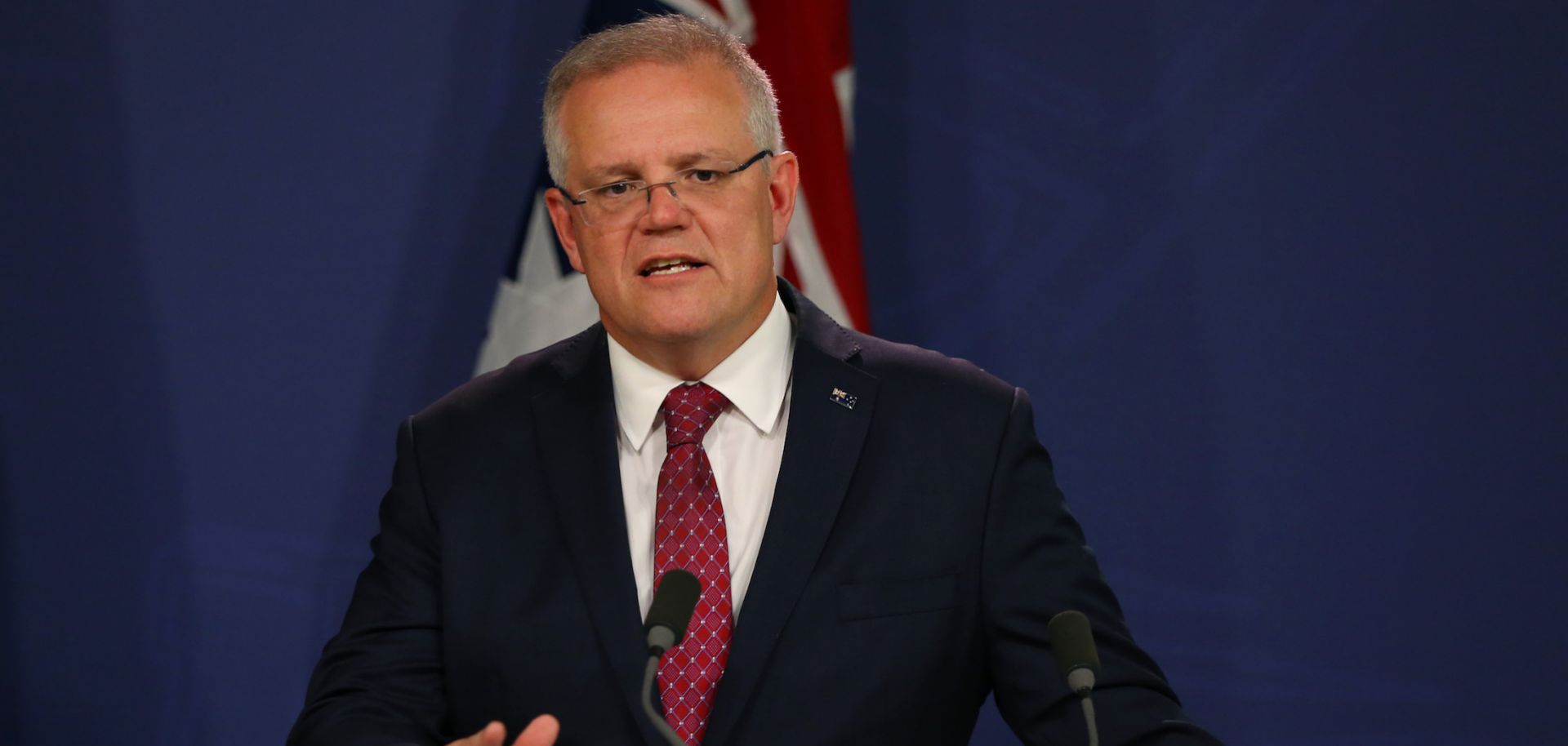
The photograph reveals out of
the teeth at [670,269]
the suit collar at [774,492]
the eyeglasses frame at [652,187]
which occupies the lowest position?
the suit collar at [774,492]

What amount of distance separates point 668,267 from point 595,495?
0.94ft

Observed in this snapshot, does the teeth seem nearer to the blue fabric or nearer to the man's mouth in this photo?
the man's mouth

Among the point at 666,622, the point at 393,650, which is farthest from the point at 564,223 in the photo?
the point at 666,622

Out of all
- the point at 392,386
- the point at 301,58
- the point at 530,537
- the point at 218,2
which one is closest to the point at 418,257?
the point at 392,386

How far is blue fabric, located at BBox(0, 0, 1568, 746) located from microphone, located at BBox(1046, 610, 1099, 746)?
1.43 metres

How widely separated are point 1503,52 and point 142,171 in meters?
2.59

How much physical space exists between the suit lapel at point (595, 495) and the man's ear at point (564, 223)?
0.39 ft

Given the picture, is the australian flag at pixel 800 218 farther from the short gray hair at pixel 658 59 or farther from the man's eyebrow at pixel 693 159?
the man's eyebrow at pixel 693 159

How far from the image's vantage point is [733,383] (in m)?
1.77

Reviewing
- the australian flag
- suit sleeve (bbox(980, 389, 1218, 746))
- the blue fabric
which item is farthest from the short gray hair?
the blue fabric

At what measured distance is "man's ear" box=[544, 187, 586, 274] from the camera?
71.3 inches

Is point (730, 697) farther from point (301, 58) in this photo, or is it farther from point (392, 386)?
point (301, 58)

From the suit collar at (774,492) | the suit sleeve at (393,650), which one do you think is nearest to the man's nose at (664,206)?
the suit collar at (774,492)

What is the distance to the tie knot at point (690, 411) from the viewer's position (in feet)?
5.71
